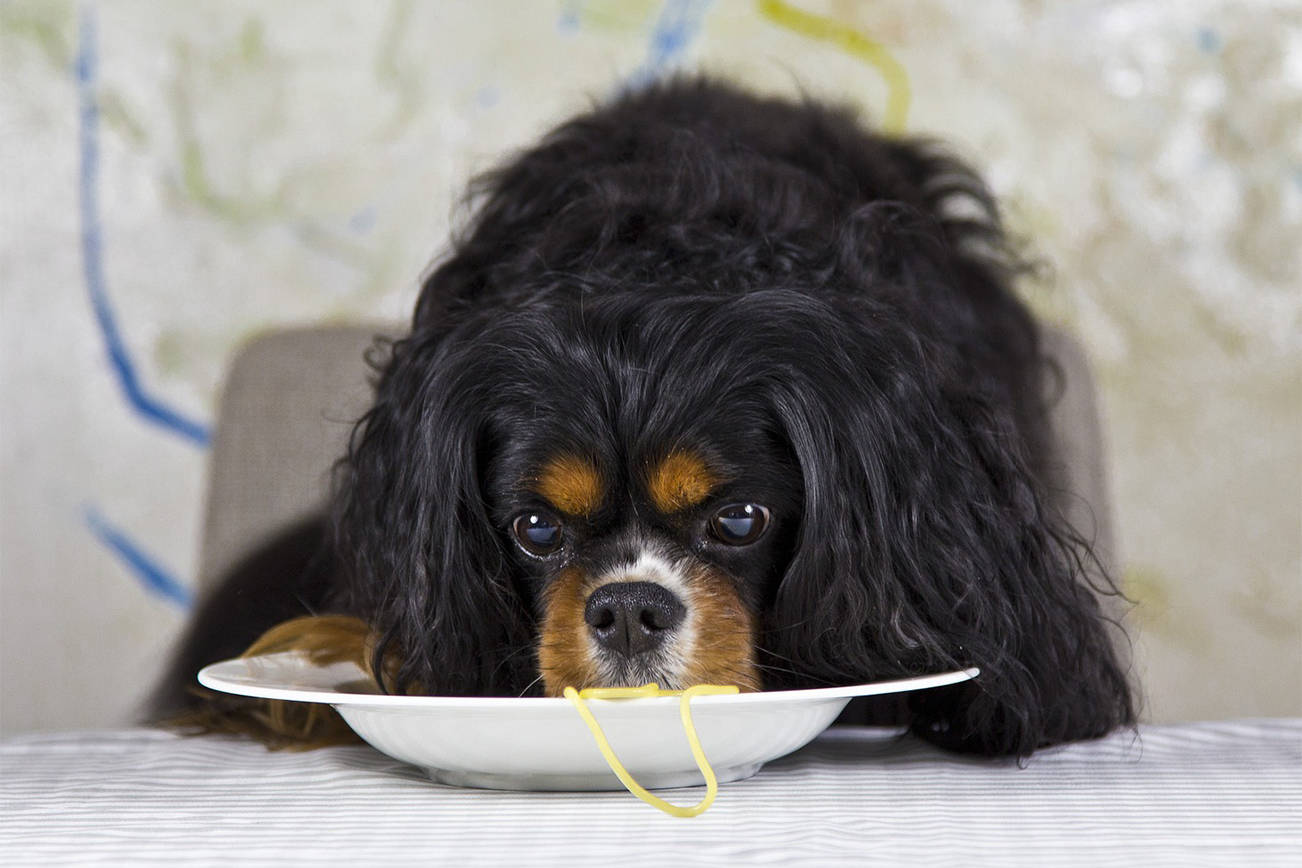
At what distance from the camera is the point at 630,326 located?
1.47 m

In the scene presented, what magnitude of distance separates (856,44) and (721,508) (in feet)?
7.49

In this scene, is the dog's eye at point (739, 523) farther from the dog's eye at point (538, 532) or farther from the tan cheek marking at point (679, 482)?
the dog's eye at point (538, 532)

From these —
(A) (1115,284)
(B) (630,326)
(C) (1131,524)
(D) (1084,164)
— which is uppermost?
(D) (1084,164)

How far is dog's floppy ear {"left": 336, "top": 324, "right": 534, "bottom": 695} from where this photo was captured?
1.53m

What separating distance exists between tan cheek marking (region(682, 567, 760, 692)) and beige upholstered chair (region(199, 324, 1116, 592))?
1.11m

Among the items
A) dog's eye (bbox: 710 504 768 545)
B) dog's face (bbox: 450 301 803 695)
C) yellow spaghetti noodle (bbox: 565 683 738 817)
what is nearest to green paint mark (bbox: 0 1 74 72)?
dog's face (bbox: 450 301 803 695)

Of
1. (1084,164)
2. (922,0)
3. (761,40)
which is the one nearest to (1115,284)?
(1084,164)

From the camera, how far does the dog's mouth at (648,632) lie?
4.43 feet

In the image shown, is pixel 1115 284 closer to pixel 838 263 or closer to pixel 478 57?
pixel 478 57

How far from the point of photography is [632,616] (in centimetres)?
134

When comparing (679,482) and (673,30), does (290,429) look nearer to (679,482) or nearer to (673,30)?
(679,482)

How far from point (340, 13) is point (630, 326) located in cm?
229

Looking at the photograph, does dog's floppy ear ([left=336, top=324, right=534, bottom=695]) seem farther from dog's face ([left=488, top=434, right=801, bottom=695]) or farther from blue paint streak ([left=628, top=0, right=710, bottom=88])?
blue paint streak ([left=628, top=0, right=710, bottom=88])

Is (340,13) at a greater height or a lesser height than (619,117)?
greater
